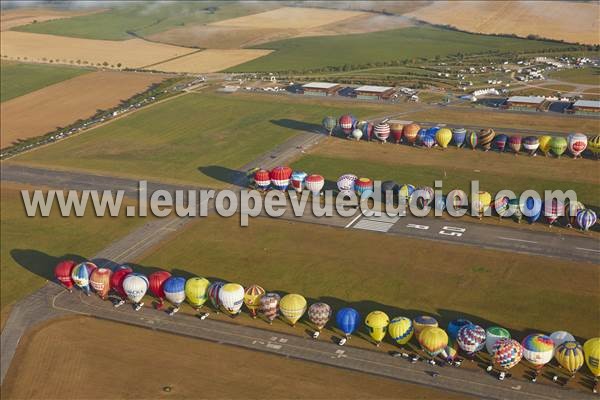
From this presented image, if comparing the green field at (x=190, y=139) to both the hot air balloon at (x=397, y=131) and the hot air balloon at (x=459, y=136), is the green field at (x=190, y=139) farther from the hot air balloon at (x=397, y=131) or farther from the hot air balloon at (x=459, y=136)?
the hot air balloon at (x=459, y=136)

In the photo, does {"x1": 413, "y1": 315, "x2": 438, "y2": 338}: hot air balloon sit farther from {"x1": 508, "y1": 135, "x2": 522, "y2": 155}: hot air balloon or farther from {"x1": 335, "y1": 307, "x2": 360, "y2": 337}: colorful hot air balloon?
{"x1": 508, "y1": 135, "x2": 522, "y2": 155}: hot air balloon

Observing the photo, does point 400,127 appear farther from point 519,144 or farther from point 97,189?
point 97,189

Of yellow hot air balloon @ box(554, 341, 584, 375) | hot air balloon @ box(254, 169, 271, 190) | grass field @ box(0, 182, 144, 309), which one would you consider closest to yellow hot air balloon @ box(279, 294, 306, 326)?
yellow hot air balloon @ box(554, 341, 584, 375)

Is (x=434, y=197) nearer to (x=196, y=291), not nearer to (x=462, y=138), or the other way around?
(x=462, y=138)

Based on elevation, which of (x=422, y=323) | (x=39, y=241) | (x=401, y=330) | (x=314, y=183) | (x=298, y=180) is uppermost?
(x=298, y=180)

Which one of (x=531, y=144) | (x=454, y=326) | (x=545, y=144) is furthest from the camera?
(x=545, y=144)

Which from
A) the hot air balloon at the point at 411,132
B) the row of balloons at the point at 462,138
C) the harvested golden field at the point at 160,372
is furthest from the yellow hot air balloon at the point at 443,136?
the harvested golden field at the point at 160,372

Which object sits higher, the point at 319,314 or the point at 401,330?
the point at 319,314

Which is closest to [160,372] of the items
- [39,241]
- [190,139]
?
[39,241]
